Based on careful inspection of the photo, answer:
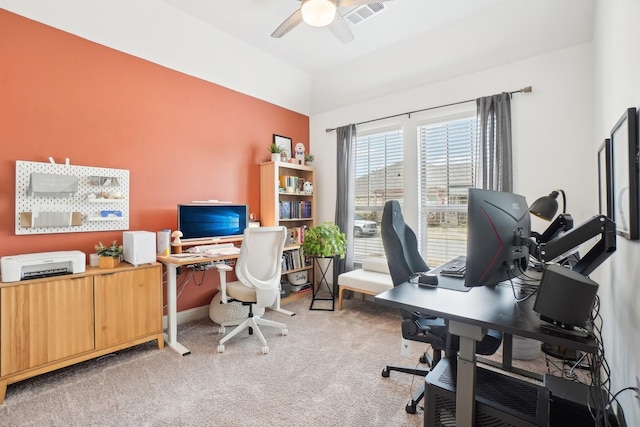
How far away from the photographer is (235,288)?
2760 mm

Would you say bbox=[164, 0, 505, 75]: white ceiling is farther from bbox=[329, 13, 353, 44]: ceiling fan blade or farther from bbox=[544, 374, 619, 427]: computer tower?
bbox=[544, 374, 619, 427]: computer tower

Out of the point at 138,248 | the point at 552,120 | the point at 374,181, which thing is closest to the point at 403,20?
the point at 552,120

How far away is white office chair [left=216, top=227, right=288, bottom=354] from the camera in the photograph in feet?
8.50

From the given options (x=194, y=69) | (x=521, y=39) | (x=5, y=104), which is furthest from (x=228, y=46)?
(x=521, y=39)

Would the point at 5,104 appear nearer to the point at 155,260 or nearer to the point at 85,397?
the point at 155,260

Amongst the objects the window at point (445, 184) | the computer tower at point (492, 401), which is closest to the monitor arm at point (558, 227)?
the computer tower at point (492, 401)

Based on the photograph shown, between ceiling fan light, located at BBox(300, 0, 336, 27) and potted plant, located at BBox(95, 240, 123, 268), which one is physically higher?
ceiling fan light, located at BBox(300, 0, 336, 27)

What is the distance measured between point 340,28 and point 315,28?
790mm

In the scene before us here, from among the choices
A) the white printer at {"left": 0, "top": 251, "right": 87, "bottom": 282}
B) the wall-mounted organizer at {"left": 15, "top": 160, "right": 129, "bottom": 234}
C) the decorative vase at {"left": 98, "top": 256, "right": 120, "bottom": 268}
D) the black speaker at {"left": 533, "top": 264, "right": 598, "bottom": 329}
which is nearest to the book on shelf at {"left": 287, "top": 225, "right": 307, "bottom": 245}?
the wall-mounted organizer at {"left": 15, "top": 160, "right": 129, "bottom": 234}

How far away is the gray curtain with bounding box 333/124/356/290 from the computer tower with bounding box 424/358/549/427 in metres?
2.67

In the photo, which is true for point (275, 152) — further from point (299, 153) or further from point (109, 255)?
point (109, 255)

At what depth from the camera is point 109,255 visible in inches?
97.3

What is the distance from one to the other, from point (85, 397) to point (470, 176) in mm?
3847

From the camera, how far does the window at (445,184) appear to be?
3.30 meters
